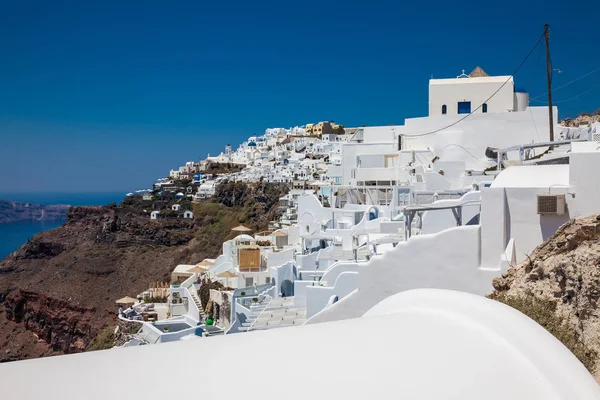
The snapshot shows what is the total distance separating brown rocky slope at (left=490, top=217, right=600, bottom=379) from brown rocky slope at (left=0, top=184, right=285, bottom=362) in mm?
34768

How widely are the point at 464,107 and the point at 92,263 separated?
36.6 metres

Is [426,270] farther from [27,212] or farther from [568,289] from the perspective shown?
[27,212]

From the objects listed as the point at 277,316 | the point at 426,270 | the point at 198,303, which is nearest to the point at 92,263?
the point at 198,303

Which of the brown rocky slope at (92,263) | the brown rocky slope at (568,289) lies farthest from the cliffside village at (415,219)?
the brown rocky slope at (92,263)

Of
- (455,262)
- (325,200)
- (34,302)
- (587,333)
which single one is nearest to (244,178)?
(34,302)

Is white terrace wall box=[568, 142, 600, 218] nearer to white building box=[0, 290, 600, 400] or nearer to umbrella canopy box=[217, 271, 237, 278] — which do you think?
white building box=[0, 290, 600, 400]

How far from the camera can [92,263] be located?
2025 inches

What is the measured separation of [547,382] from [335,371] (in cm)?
97

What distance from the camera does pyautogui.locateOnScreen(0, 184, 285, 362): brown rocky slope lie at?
43.2m

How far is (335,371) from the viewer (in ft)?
8.16

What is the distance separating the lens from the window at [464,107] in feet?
84.1

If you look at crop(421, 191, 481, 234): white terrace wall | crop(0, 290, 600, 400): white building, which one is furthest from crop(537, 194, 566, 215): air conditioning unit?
crop(0, 290, 600, 400): white building

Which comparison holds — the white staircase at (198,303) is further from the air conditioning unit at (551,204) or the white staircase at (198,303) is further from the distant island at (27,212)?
the distant island at (27,212)

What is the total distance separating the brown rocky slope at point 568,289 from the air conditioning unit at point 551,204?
169 centimetres
